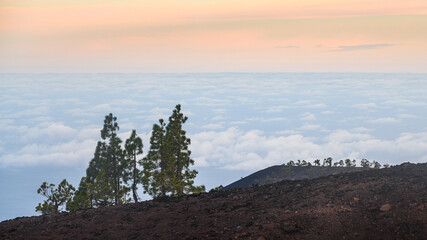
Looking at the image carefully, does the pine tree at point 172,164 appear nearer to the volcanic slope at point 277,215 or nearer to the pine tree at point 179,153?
the pine tree at point 179,153

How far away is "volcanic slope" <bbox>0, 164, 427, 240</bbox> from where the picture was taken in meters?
21.5

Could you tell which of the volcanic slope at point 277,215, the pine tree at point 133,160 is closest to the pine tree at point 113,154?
the pine tree at point 133,160

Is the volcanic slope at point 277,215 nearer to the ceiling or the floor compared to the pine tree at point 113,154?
nearer to the floor

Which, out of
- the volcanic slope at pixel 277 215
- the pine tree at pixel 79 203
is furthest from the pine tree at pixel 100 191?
the volcanic slope at pixel 277 215

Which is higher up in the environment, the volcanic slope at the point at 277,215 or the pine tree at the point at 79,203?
the pine tree at the point at 79,203

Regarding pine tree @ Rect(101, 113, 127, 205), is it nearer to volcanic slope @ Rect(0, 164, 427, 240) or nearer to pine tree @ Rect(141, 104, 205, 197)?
pine tree @ Rect(141, 104, 205, 197)

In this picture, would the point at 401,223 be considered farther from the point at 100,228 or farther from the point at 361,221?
the point at 100,228

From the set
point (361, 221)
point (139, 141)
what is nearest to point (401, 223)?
point (361, 221)

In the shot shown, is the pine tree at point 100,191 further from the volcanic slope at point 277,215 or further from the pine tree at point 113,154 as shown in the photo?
the volcanic slope at point 277,215

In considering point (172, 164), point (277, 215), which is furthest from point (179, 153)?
point (277, 215)

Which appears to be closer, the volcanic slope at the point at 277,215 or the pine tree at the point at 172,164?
the volcanic slope at the point at 277,215

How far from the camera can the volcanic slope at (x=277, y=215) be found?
2145 cm

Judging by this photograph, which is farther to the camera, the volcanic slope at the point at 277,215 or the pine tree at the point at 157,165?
the pine tree at the point at 157,165

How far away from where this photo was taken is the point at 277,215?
2394cm
